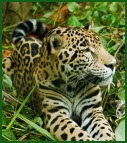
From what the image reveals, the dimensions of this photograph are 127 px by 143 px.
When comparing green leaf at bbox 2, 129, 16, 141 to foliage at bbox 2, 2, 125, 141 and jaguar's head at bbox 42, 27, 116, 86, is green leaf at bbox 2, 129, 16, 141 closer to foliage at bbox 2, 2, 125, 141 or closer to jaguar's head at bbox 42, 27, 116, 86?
foliage at bbox 2, 2, 125, 141

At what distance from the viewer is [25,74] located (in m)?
5.15

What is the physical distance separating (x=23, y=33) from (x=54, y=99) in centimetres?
242

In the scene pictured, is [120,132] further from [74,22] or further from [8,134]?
[74,22]

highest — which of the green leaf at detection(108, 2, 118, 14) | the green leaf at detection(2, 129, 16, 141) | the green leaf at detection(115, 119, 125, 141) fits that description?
the green leaf at detection(108, 2, 118, 14)

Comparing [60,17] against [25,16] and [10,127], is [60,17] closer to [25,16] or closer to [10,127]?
[25,16]

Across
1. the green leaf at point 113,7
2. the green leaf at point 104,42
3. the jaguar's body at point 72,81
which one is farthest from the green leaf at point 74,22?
the jaguar's body at point 72,81

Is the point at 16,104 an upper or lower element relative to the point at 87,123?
upper

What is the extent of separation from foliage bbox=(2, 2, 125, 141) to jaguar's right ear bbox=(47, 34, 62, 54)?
3.34ft

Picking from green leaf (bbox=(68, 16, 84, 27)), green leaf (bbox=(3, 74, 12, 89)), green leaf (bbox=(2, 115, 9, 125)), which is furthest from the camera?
green leaf (bbox=(68, 16, 84, 27))

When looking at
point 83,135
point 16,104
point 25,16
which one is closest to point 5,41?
point 25,16

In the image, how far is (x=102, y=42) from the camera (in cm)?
573

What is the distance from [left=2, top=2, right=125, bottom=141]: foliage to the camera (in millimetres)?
4206

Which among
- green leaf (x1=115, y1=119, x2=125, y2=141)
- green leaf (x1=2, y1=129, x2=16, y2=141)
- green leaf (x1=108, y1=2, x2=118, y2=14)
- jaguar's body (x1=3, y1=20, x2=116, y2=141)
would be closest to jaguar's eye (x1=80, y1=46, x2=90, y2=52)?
jaguar's body (x1=3, y1=20, x2=116, y2=141)

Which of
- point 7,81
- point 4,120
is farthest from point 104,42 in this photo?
point 4,120
